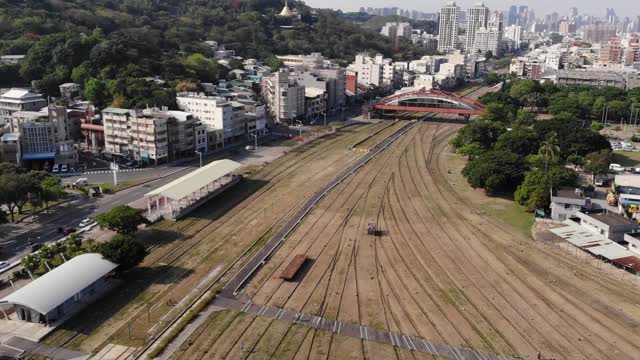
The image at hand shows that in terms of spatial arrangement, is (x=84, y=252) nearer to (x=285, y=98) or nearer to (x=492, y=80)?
(x=285, y=98)

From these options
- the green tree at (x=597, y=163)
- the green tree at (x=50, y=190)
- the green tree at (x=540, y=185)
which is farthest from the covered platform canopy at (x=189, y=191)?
the green tree at (x=597, y=163)

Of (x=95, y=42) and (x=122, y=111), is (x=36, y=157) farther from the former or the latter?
(x=95, y=42)

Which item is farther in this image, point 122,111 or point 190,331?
point 122,111

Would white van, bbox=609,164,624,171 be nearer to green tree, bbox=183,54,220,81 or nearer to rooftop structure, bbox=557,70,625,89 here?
green tree, bbox=183,54,220,81

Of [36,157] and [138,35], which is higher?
[138,35]

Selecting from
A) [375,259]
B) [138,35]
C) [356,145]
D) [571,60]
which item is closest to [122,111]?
[356,145]

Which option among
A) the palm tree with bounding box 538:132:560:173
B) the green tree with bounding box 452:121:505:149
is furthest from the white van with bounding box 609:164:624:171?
the green tree with bounding box 452:121:505:149
